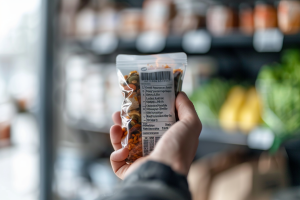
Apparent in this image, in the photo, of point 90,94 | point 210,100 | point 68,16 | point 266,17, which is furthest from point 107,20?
point 266,17

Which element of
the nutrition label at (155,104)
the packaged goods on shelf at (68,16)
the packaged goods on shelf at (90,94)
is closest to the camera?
the nutrition label at (155,104)

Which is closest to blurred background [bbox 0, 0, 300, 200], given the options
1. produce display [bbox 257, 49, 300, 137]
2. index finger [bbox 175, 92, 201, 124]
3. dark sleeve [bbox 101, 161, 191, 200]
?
produce display [bbox 257, 49, 300, 137]

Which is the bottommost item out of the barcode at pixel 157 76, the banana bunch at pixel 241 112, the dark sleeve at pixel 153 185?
the banana bunch at pixel 241 112

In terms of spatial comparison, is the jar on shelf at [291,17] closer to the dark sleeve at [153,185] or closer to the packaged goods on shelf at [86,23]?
the dark sleeve at [153,185]

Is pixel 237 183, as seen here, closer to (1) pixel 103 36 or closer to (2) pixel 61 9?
(1) pixel 103 36

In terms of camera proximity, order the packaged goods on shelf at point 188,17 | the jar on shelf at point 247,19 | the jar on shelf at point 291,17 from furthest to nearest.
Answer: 1. the packaged goods on shelf at point 188,17
2. the jar on shelf at point 247,19
3. the jar on shelf at point 291,17

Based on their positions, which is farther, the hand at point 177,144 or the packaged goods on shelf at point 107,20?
the packaged goods on shelf at point 107,20

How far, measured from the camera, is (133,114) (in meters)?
0.58

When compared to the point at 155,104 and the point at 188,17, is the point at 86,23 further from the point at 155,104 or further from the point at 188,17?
the point at 155,104

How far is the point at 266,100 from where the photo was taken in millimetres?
1170

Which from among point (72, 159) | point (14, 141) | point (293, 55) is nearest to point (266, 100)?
point (293, 55)

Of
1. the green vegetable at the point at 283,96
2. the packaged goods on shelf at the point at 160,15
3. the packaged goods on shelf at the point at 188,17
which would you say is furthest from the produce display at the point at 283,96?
the packaged goods on shelf at the point at 160,15

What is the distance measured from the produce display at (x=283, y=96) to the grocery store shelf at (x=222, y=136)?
0.13 meters

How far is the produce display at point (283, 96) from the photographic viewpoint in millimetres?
1104
